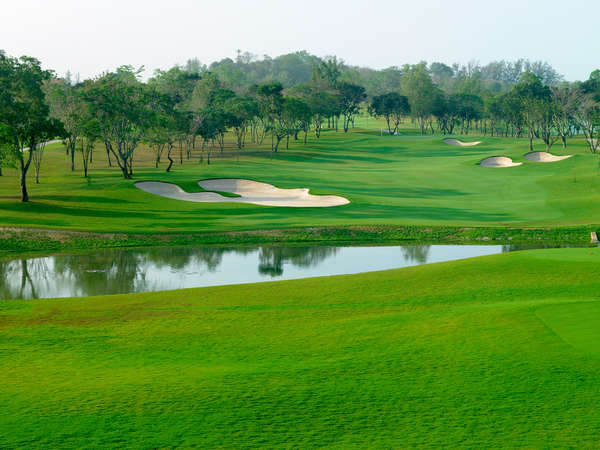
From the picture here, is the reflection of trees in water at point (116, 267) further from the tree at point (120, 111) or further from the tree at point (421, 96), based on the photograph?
the tree at point (421, 96)

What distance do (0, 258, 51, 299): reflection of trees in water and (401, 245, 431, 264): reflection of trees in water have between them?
1768cm

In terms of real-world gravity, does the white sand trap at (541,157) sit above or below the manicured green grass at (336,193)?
above

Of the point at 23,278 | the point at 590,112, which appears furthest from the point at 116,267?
the point at 590,112

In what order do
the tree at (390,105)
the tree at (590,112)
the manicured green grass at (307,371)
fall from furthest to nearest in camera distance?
the tree at (390,105) < the tree at (590,112) < the manicured green grass at (307,371)

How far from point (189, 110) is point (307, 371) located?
9025 centimetres

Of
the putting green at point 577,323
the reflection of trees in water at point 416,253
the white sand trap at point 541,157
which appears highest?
the white sand trap at point 541,157

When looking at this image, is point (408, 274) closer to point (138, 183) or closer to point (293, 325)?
point (293, 325)

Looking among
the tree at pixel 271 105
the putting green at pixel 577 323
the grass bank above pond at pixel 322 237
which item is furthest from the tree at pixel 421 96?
the putting green at pixel 577 323

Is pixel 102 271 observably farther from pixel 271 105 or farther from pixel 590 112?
pixel 590 112

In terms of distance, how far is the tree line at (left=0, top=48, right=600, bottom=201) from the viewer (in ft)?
184

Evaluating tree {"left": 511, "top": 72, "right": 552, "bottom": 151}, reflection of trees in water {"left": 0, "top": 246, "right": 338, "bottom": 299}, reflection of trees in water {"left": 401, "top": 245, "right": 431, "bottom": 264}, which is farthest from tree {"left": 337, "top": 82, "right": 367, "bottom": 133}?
reflection of trees in water {"left": 0, "top": 246, "right": 338, "bottom": 299}

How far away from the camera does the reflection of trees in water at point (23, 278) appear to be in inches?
953

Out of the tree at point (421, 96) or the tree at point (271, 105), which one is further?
the tree at point (421, 96)

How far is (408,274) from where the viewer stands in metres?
23.1
